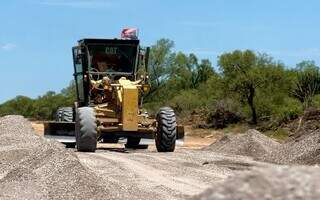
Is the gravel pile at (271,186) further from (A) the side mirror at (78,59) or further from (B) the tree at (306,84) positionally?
(B) the tree at (306,84)

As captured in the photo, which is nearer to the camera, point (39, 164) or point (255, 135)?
point (39, 164)

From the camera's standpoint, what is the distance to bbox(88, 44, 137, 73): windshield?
21109mm

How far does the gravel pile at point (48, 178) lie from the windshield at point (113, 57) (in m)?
5.06

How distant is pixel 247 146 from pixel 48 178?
11256 mm

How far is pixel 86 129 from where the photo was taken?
18.8 metres

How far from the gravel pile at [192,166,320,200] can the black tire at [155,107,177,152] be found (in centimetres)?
1570

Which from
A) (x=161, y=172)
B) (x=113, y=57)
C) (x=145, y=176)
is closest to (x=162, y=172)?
(x=161, y=172)

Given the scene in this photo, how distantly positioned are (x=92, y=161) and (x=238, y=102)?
3517 centimetres

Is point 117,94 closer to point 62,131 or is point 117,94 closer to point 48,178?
point 62,131

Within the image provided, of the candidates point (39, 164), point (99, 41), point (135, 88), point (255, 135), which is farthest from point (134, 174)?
point (255, 135)

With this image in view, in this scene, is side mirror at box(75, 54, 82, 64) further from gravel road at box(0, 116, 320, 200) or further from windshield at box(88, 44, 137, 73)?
gravel road at box(0, 116, 320, 200)

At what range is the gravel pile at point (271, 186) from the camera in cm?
398

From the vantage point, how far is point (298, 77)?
2221 inches

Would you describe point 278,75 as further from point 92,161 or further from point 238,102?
point 92,161
